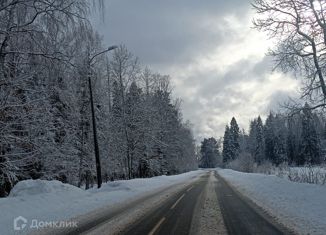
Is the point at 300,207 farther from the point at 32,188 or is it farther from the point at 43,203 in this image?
the point at 32,188

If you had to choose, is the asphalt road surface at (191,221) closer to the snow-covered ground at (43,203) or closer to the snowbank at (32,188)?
the snow-covered ground at (43,203)

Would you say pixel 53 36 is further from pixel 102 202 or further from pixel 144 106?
pixel 144 106

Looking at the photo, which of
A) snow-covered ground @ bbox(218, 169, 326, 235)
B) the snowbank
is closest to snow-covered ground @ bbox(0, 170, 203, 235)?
the snowbank

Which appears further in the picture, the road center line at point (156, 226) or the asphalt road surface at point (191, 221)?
the road center line at point (156, 226)

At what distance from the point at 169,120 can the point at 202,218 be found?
5842 cm

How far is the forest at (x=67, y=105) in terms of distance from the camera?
41.7 ft

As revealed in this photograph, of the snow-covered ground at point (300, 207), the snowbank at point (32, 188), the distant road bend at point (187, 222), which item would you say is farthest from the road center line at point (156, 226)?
the snowbank at point (32, 188)

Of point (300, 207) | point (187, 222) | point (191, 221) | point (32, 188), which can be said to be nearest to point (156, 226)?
point (187, 222)

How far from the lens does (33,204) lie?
1631 cm

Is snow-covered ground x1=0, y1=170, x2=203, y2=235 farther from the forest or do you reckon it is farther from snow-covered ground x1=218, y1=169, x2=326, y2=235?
snow-covered ground x1=218, y1=169, x2=326, y2=235

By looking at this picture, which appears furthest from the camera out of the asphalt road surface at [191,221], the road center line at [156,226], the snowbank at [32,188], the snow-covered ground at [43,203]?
the snowbank at [32,188]

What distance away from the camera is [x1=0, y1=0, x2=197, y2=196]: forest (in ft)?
41.7

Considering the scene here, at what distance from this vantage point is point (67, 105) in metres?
24.5

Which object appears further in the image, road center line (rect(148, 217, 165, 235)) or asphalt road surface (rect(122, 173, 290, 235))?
road center line (rect(148, 217, 165, 235))
